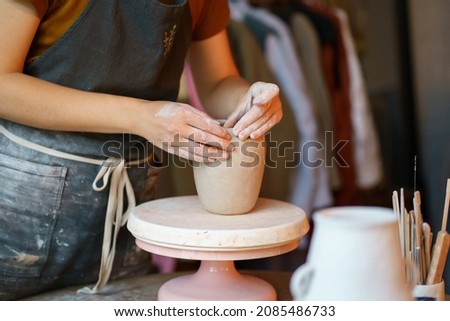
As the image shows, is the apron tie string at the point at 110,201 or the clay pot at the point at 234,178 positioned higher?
the clay pot at the point at 234,178

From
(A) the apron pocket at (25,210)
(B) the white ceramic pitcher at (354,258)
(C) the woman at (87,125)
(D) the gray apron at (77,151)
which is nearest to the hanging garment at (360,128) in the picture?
(C) the woman at (87,125)

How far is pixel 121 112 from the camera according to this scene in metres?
1.14

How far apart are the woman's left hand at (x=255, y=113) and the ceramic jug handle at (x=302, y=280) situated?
14.9 inches

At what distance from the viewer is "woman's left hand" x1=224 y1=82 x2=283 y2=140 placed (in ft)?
3.80

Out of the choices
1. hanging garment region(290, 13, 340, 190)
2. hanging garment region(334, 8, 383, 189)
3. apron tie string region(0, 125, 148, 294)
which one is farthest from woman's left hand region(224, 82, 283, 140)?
hanging garment region(334, 8, 383, 189)

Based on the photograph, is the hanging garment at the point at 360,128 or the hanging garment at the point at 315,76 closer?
the hanging garment at the point at 315,76

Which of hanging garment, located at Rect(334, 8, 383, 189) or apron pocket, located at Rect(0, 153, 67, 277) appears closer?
apron pocket, located at Rect(0, 153, 67, 277)

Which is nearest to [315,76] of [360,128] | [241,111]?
[360,128]

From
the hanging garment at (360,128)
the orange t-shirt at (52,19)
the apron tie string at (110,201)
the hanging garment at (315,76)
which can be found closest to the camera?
the orange t-shirt at (52,19)

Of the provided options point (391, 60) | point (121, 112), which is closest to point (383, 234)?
point (121, 112)

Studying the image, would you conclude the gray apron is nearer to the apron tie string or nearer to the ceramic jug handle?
the apron tie string

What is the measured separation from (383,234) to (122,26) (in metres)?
0.71

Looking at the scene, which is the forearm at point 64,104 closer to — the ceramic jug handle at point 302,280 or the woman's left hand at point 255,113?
the woman's left hand at point 255,113

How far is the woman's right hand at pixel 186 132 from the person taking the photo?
3.65 ft
